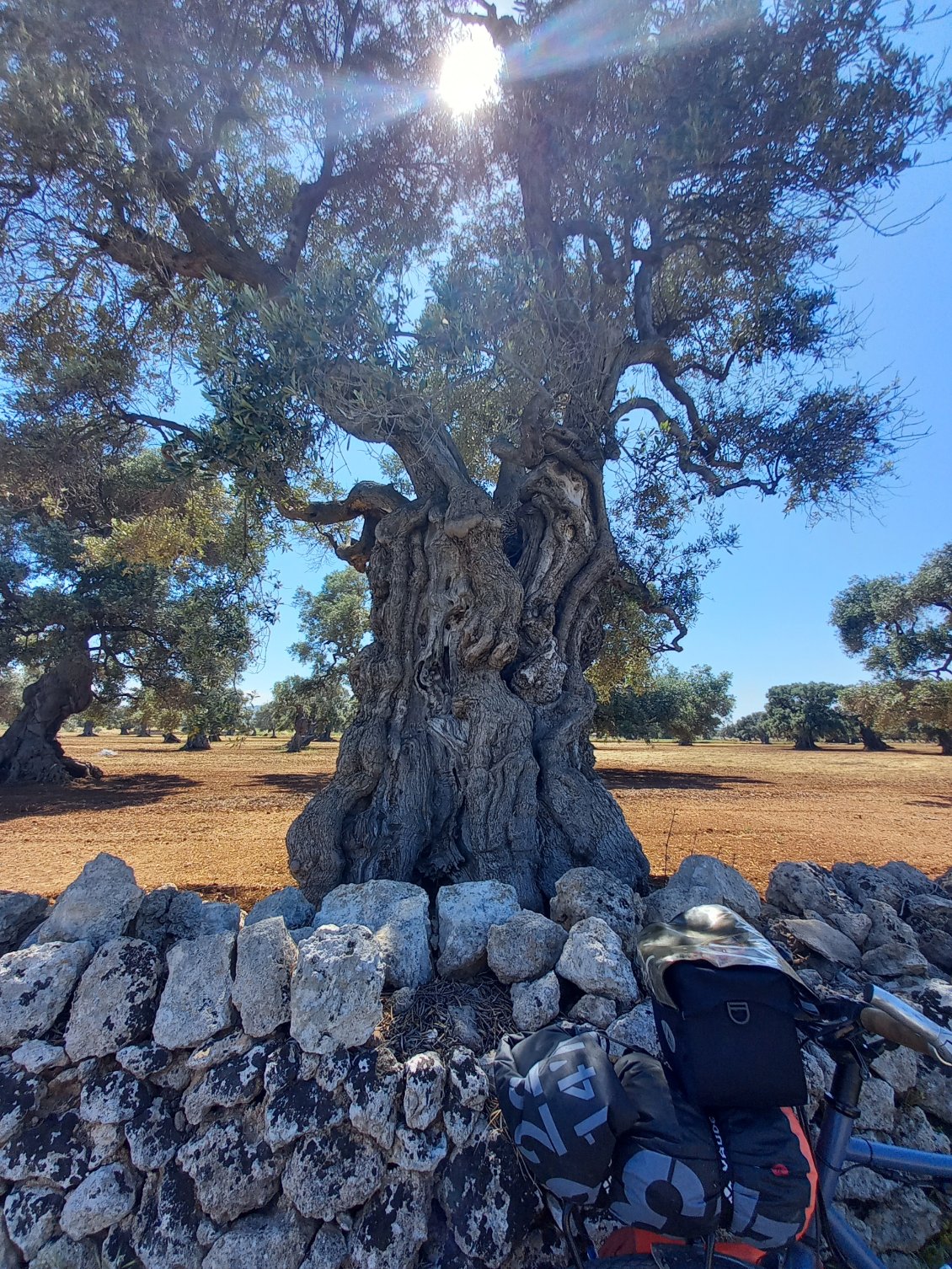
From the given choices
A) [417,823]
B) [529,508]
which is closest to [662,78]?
[529,508]

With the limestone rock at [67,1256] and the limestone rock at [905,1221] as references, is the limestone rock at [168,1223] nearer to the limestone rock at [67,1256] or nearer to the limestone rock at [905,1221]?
the limestone rock at [67,1256]

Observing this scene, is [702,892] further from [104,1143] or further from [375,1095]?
[104,1143]

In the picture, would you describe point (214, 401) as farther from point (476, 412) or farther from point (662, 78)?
point (662, 78)

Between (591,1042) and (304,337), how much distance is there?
4.02 m

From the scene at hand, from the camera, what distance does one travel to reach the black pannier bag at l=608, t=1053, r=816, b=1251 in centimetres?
134

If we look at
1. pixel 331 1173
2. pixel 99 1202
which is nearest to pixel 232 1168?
pixel 331 1173

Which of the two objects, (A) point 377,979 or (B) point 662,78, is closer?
(A) point 377,979

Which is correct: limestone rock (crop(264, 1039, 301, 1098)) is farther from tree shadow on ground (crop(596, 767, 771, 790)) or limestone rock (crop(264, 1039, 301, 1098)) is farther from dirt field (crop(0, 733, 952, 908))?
tree shadow on ground (crop(596, 767, 771, 790))

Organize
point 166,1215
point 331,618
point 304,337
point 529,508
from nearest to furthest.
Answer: point 166,1215
point 304,337
point 529,508
point 331,618

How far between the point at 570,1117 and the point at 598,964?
116cm

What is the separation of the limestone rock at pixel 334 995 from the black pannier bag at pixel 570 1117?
0.85 meters

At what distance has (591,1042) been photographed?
64.2 inches

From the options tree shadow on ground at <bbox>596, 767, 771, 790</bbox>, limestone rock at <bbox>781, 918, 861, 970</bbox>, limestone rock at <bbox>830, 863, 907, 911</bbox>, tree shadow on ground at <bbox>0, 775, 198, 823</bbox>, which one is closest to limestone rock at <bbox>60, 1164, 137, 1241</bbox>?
limestone rock at <bbox>781, 918, 861, 970</bbox>

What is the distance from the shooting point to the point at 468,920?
2.99m
